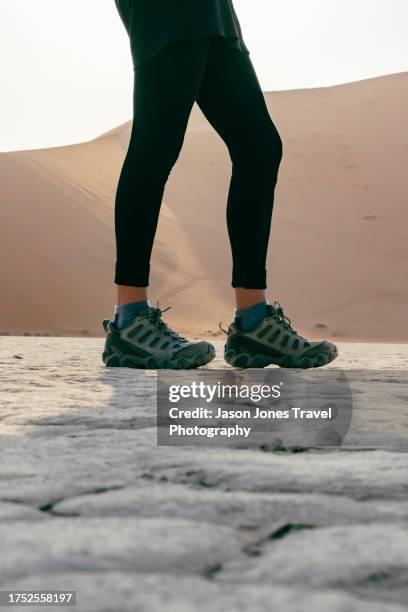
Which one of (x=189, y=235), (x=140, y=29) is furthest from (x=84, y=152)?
(x=140, y=29)

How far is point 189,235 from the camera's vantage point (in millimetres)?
18656

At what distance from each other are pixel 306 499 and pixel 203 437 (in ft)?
1.52

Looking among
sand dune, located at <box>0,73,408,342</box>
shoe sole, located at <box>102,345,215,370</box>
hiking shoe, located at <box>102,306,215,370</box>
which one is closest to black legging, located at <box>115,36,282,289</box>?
hiking shoe, located at <box>102,306,215,370</box>

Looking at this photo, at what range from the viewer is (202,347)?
8.78 feet

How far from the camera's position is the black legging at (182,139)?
2678 millimetres

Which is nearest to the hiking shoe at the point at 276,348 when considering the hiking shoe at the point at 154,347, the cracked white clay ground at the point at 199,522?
the hiking shoe at the point at 154,347

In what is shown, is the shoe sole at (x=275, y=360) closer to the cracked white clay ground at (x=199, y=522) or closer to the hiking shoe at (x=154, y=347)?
the hiking shoe at (x=154, y=347)

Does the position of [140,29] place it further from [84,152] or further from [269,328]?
[84,152]

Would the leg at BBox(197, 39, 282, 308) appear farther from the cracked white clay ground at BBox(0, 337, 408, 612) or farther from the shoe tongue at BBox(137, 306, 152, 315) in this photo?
the cracked white clay ground at BBox(0, 337, 408, 612)

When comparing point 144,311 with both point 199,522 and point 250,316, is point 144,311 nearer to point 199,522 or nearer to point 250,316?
point 250,316

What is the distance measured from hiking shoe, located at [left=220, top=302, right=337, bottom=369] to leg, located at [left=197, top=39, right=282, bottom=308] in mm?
104

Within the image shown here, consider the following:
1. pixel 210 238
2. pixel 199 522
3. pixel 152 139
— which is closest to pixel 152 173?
pixel 152 139

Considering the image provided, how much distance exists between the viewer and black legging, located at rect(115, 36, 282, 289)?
2.68 m

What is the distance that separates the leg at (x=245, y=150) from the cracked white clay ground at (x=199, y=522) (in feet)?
4.46
